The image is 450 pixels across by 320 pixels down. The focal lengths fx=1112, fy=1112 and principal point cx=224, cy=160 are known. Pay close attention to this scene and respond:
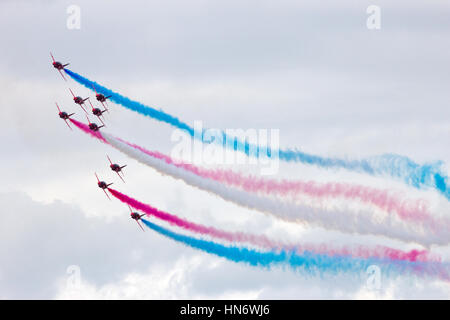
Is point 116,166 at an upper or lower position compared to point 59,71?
lower

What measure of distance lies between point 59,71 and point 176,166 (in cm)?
1704

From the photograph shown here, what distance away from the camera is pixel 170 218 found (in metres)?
117
